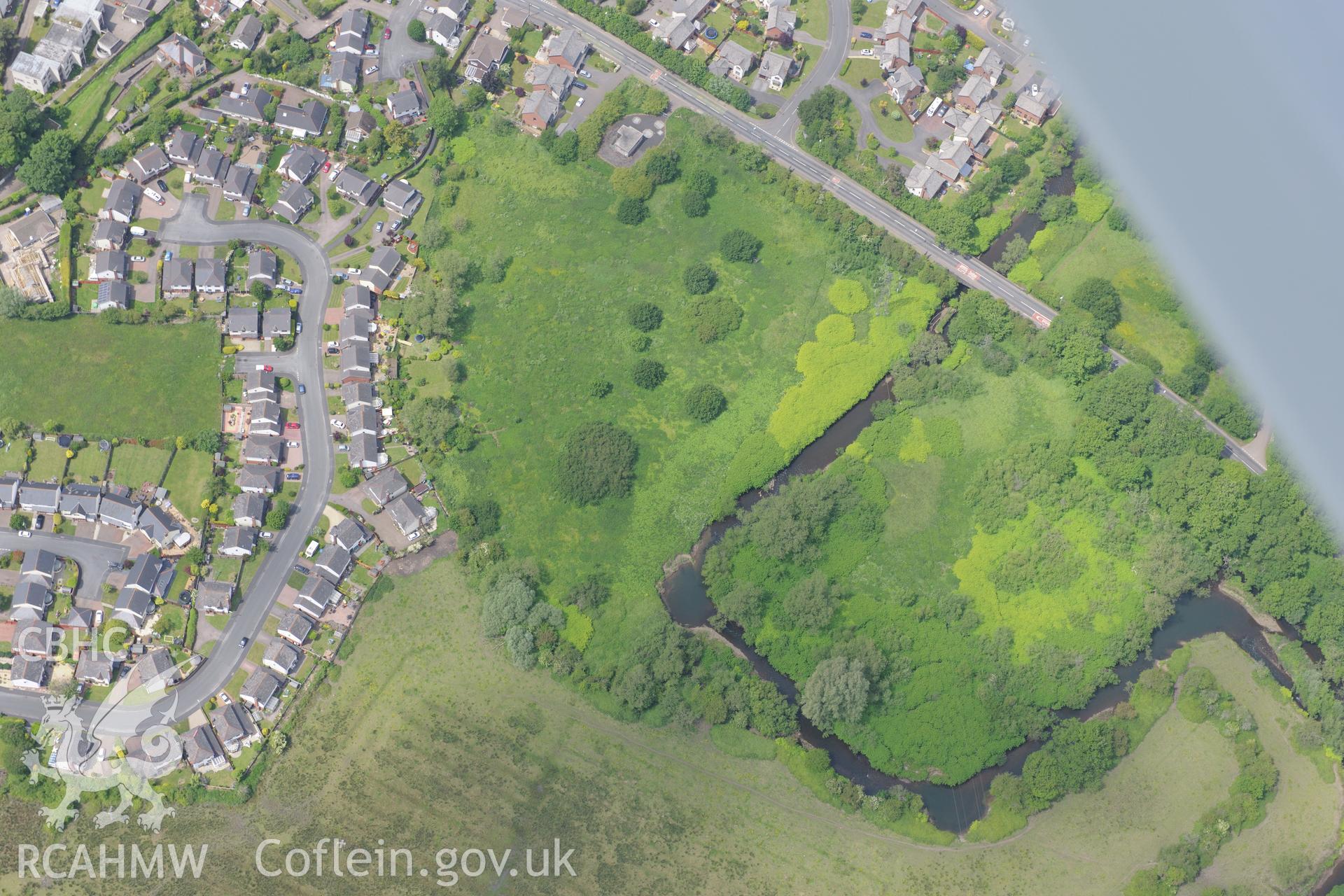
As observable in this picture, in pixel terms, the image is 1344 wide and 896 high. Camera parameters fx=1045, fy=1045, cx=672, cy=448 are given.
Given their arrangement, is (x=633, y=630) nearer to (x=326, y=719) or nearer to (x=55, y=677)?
(x=326, y=719)

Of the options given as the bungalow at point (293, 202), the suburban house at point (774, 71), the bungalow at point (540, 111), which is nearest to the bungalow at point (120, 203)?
the bungalow at point (293, 202)

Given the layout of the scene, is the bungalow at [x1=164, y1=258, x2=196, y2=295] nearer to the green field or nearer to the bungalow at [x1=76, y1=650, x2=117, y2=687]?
the green field

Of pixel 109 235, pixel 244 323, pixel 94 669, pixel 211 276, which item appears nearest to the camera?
pixel 94 669

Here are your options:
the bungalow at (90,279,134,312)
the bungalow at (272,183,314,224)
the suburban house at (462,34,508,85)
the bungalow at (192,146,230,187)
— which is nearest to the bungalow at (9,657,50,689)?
the bungalow at (90,279,134,312)

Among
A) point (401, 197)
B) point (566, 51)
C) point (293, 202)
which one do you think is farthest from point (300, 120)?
point (566, 51)

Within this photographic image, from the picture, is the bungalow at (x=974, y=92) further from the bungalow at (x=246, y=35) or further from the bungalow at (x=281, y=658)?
the bungalow at (x=281, y=658)

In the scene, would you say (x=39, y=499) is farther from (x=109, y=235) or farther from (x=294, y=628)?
(x=109, y=235)
